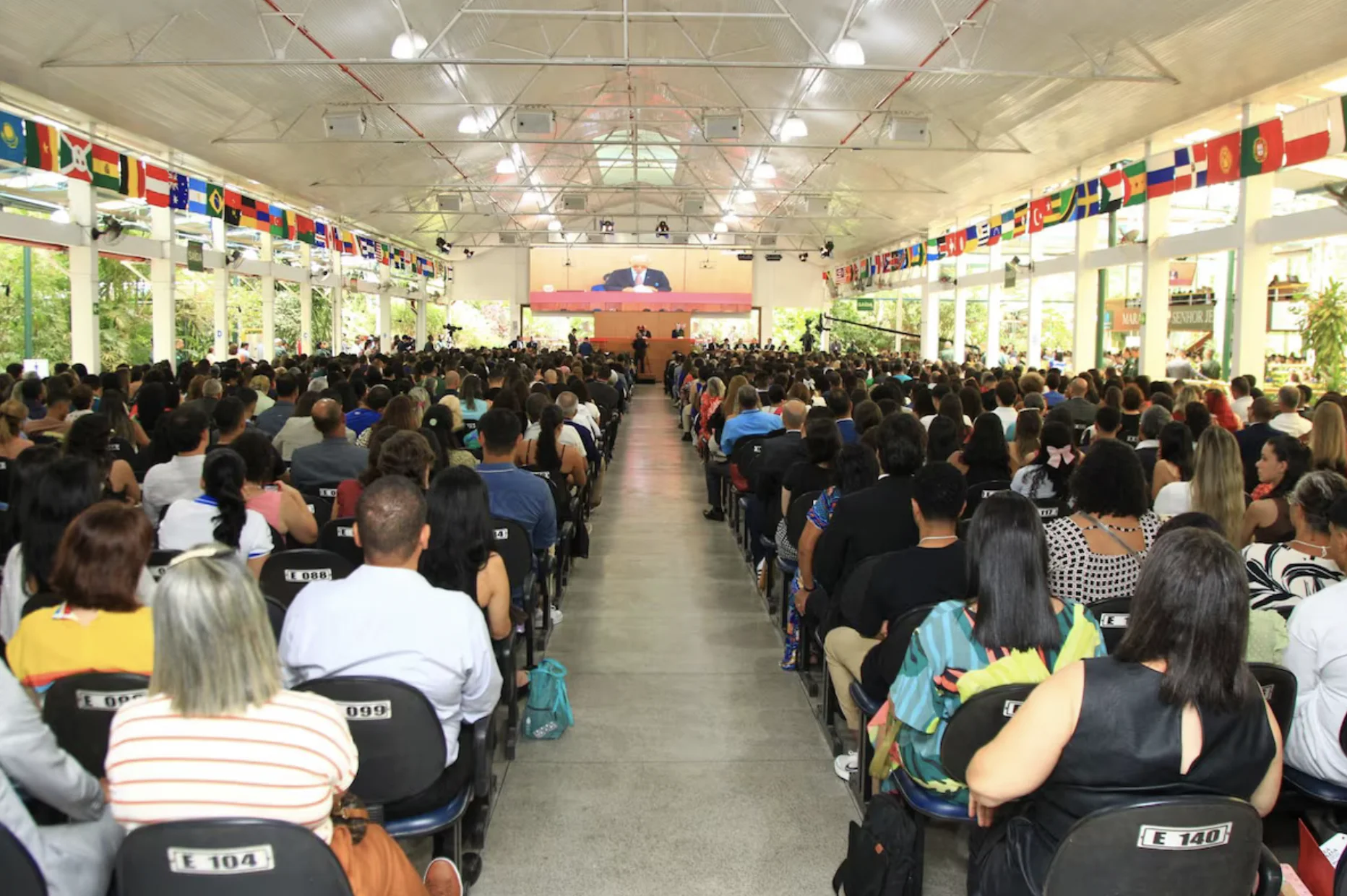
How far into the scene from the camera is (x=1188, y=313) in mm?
15633

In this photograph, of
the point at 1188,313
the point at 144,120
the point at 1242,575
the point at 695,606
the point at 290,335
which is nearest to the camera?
the point at 1242,575

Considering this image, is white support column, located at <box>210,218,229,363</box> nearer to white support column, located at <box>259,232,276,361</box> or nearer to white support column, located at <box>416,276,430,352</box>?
white support column, located at <box>259,232,276,361</box>

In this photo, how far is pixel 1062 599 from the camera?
10.4 feet

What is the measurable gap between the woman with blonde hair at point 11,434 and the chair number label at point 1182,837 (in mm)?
5724

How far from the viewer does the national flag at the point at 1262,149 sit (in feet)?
33.5

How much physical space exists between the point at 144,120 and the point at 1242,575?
1420 cm

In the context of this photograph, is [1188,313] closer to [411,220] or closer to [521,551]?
[521,551]

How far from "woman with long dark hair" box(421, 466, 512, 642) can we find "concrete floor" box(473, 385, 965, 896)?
2.76ft

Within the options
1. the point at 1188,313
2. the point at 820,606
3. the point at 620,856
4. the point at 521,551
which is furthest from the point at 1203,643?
the point at 1188,313

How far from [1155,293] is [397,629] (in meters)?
14.4

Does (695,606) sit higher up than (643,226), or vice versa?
(643,226)

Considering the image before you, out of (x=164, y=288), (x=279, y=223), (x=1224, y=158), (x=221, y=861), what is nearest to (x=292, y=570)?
(x=221, y=861)

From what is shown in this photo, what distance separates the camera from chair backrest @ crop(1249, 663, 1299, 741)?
2809 mm

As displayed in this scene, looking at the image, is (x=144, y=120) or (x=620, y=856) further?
(x=144, y=120)
